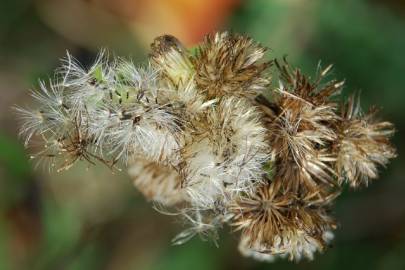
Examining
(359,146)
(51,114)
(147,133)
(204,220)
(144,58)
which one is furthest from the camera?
(144,58)

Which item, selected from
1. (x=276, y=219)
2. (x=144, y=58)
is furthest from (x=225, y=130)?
(x=144, y=58)

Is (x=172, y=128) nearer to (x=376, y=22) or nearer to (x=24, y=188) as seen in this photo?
(x=24, y=188)

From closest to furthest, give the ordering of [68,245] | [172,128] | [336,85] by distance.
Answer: [172,128]
[336,85]
[68,245]

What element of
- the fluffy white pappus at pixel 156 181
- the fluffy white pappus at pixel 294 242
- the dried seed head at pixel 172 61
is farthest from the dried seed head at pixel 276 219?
the dried seed head at pixel 172 61

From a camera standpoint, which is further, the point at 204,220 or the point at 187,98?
the point at 204,220

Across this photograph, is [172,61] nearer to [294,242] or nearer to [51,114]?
[51,114]

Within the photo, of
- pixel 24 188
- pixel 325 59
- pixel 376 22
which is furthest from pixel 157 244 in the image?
pixel 376 22

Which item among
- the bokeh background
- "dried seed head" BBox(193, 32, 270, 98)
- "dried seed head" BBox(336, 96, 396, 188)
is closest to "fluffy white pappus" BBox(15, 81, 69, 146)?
"dried seed head" BBox(193, 32, 270, 98)
